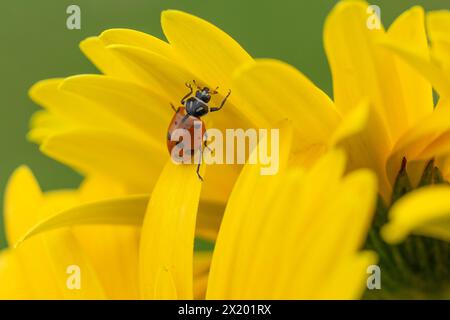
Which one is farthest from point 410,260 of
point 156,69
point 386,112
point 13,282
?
point 13,282

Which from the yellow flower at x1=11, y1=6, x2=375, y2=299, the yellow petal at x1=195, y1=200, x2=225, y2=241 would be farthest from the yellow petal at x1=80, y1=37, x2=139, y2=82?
the yellow petal at x1=195, y1=200, x2=225, y2=241

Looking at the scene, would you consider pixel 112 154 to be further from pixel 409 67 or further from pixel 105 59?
pixel 409 67

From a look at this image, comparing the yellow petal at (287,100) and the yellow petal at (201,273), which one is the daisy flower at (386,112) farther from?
the yellow petal at (201,273)

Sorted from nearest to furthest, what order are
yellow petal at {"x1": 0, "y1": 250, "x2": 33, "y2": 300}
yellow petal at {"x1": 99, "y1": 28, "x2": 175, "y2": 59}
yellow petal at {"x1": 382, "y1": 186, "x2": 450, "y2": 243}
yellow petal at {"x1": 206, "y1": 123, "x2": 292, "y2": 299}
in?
yellow petal at {"x1": 382, "y1": 186, "x2": 450, "y2": 243} < yellow petal at {"x1": 206, "y1": 123, "x2": 292, "y2": 299} < yellow petal at {"x1": 99, "y1": 28, "x2": 175, "y2": 59} < yellow petal at {"x1": 0, "y1": 250, "x2": 33, "y2": 300}

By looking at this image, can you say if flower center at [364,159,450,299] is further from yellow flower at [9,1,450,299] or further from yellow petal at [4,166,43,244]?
yellow petal at [4,166,43,244]

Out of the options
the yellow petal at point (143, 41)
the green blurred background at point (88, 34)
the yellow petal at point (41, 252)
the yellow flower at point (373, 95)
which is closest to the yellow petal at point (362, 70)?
the yellow flower at point (373, 95)
